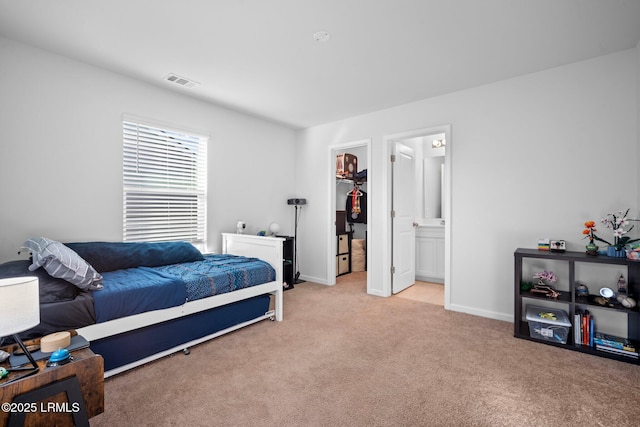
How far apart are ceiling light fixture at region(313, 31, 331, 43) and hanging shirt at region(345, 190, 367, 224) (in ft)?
→ 11.3

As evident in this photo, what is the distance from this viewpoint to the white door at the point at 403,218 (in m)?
4.07

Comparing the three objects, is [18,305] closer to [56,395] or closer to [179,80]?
[56,395]

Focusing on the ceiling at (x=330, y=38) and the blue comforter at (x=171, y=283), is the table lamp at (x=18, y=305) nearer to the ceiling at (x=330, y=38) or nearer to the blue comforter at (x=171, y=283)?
the blue comforter at (x=171, y=283)

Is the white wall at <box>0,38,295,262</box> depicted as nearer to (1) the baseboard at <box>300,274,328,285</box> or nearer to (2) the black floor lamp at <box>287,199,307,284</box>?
(2) the black floor lamp at <box>287,199,307,284</box>

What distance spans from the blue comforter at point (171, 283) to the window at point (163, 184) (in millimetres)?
563

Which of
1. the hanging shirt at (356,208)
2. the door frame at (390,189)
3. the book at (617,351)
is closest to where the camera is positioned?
the book at (617,351)

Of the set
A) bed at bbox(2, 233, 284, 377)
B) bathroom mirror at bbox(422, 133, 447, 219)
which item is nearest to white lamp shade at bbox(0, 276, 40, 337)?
bed at bbox(2, 233, 284, 377)

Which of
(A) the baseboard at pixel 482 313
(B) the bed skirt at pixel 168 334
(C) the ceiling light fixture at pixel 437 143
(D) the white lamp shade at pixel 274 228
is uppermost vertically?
(C) the ceiling light fixture at pixel 437 143

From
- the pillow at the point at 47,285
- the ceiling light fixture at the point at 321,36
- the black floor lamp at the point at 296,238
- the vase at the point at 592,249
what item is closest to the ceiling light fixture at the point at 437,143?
the black floor lamp at the point at 296,238

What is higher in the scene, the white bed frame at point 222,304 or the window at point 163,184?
the window at point 163,184

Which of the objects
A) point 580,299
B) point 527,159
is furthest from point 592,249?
point 527,159

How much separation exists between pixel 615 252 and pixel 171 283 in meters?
3.49

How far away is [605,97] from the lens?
8.57 ft

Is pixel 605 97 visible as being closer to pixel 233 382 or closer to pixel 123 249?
pixel 233 382
